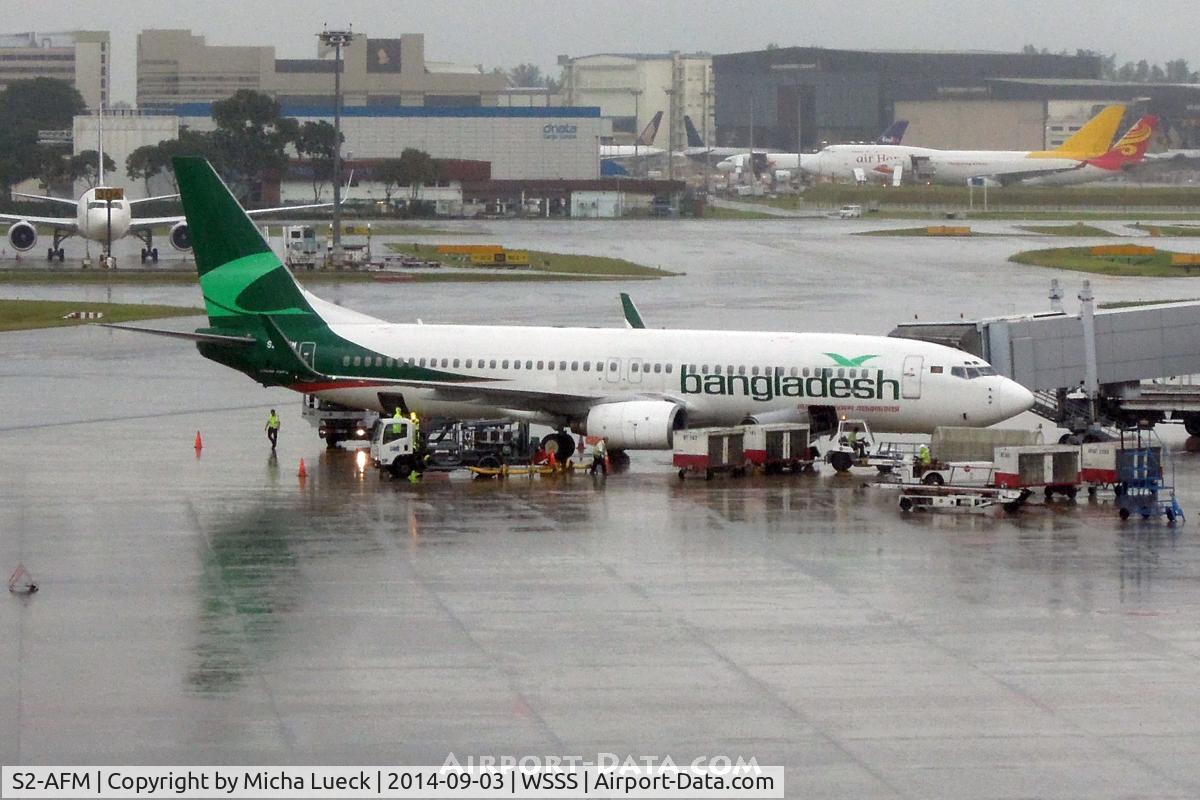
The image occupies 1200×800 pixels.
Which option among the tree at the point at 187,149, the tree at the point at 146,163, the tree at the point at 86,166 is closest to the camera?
the tree at the point at 146,163

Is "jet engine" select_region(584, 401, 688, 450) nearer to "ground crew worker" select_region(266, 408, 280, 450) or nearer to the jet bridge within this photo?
"ground crew worker" select_region(266, 408, 280, 450)

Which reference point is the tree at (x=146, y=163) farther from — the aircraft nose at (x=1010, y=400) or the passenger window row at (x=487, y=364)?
the aircraft nose at (x=1010, y=400)

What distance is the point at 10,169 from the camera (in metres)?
195

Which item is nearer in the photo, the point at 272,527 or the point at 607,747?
the point at 607,747

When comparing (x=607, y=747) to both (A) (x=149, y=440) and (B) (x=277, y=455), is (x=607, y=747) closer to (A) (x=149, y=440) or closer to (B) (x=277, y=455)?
(B) (x=277, y=455)

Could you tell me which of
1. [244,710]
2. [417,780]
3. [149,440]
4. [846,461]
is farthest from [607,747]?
[149,440]

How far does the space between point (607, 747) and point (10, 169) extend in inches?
7286

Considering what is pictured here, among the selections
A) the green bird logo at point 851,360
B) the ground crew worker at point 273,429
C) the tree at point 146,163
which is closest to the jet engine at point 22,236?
the tree at point 146,163

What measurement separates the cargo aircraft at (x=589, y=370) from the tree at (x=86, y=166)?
14655 cm

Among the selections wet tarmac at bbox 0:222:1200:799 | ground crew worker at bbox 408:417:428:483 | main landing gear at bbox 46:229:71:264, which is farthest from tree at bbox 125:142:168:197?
ground crew worker at bbox 408:417:428:483

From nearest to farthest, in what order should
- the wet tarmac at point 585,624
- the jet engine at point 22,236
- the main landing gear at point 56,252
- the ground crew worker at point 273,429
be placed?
the wet tarmac at point 585,624, the ground crew worker at point 273,429, the jet engine at point 22,236, the main landing gear at point 56,252

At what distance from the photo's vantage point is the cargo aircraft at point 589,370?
153ft

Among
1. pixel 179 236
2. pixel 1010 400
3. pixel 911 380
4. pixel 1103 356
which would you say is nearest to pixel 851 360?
pixel 911 380

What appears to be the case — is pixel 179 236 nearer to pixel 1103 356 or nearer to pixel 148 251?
pixel 148 251
